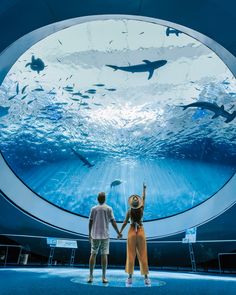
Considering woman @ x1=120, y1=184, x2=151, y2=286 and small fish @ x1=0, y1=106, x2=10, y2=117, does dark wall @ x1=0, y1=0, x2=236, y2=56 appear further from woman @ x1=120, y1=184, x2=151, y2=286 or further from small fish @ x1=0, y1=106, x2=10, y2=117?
small fish @ x1=0, y1=106, x2=10, y2=117

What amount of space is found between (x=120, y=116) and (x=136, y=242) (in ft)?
56.1

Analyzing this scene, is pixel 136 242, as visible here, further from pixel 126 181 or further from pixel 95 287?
pixel 126 181

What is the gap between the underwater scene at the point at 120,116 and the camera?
1559cm

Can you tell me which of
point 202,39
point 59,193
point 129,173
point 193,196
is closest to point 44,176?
point 59,193

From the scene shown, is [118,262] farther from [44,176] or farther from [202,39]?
[44,176]

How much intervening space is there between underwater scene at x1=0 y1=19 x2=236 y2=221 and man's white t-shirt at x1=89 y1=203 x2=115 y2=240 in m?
10.1

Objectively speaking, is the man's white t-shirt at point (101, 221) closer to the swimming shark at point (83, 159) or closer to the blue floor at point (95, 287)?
the blue floor at point (95, 287)

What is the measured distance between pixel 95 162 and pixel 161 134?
22.2ft

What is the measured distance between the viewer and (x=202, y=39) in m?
5.93

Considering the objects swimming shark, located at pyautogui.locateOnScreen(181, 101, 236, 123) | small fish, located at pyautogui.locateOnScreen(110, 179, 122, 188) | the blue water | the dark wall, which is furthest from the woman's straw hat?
small fish, located at pyautogui.locateOnScreen(110, 179, 122, 188)

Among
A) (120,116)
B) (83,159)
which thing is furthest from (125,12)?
(83,159)

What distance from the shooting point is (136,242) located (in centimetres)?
464

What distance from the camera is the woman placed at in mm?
4562

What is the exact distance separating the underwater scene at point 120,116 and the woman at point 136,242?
9902 mm
